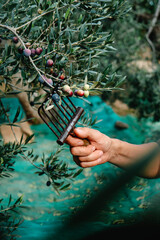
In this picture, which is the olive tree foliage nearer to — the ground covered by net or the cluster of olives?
the cluster of olives

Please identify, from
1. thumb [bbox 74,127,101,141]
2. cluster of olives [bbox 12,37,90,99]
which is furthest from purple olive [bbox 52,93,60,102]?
thumb [bbox 74,127,101,141]

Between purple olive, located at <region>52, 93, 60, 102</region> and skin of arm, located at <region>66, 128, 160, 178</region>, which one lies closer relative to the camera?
purple olive, located at <region>52, 93, 60, 102</region>

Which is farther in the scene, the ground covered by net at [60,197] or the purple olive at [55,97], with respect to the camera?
the ground covered by net at [60,197]

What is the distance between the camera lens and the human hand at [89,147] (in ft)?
4.08

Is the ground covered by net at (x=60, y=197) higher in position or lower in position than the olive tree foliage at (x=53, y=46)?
lower

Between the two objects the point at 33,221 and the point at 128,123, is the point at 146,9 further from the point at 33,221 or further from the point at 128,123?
the point at 33,221

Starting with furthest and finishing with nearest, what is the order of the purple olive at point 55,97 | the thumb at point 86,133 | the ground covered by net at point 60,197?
1. the ground covered by net at point 60,197
2. the thumb at point 86,133
3. the purple olive at point 55,97

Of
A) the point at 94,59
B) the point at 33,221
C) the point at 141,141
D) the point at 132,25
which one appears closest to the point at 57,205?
the point at 33,221

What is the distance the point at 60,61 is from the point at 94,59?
0.33 metres

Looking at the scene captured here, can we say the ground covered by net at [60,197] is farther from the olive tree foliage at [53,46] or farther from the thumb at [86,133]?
the olive tree foliage at [53,46]

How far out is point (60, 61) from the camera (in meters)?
1.16

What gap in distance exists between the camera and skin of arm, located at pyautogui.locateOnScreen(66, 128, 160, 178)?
4.10 ft


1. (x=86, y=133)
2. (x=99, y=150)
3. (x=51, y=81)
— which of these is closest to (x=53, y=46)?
(x=51, y=81)

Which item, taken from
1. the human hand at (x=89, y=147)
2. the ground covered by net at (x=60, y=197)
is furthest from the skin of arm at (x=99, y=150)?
the ground covered by net at (x=60, y=197)
